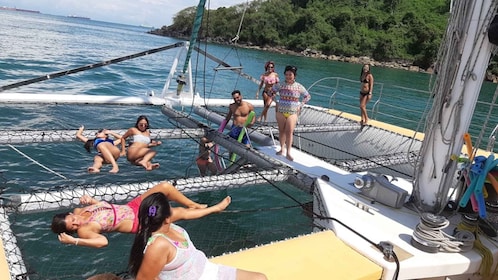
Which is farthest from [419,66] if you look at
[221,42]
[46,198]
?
[46,198]

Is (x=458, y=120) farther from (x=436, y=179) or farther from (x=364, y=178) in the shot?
(x=364, y=178)

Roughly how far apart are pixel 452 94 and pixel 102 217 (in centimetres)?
364

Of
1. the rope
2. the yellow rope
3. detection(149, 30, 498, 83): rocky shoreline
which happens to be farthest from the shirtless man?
detection(149, 30, 498, 83): rocky shoreline

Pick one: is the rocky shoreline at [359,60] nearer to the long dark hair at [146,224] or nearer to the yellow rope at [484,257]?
the yellow rope at [484,257]

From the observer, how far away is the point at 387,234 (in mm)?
3949

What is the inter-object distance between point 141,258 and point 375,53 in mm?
66354

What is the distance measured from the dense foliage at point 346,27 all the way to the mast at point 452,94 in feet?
192

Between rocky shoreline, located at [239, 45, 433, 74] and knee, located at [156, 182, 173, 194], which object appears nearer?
knee, located at [156, 182, 173, 194]

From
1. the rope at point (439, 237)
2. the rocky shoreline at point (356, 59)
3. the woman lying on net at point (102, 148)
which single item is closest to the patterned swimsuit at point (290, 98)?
the woman lying on net at point (102, 148)

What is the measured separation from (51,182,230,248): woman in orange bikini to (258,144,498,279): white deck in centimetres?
129

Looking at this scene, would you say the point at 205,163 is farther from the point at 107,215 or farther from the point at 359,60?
the point at 359,60

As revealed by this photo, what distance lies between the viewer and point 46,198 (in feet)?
12.9

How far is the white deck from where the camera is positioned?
347 cm

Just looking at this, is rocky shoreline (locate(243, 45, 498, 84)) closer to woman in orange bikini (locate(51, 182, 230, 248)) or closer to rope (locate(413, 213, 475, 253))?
rope (locate(413, 213, 475, 253))
